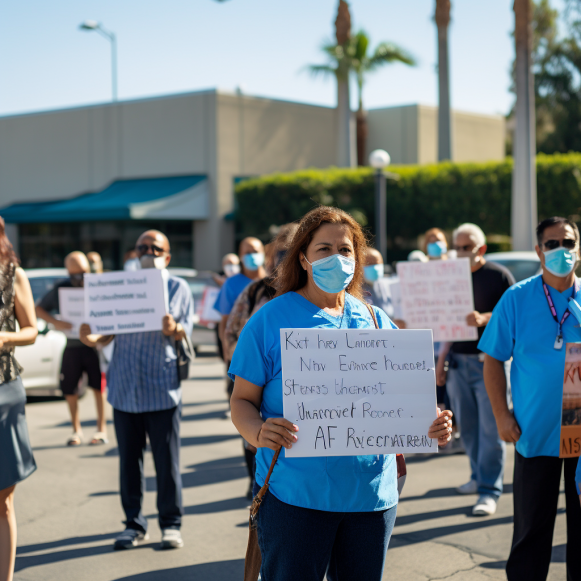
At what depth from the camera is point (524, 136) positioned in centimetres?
2055

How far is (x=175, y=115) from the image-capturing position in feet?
92.7

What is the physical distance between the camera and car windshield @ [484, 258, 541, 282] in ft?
32.4

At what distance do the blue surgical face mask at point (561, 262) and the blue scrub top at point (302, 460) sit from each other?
48.6 inches

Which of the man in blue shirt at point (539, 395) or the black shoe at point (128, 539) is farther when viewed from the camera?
the black shoe at point (128, 539)

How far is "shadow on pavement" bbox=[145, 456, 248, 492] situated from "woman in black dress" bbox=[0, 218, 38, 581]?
8.85 ft

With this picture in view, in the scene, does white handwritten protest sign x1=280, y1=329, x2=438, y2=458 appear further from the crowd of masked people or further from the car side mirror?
the car side mirror

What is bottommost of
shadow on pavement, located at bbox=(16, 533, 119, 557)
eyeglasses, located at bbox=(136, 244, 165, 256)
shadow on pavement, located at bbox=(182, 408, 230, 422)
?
shadow on pavement, located at bbox=(16, 533, 119, 557)

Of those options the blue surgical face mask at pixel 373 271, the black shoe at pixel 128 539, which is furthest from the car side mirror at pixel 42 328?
the black shoe at pixel 128 539

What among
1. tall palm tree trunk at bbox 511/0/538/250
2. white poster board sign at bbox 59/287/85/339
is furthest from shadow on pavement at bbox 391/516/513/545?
tall palm tree trunk at bbox 511/0/538/250

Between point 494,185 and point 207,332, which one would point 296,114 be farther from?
point 207,332

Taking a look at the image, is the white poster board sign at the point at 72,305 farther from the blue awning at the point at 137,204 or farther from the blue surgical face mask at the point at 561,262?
the blue awning at the point at 137,204

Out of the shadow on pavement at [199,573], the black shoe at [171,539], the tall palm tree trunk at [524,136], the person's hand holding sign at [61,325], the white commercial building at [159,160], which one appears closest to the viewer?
the shadow on pavement at [199,573]

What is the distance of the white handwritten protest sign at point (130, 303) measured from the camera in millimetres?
5105

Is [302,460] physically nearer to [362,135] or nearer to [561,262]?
[561,262]
